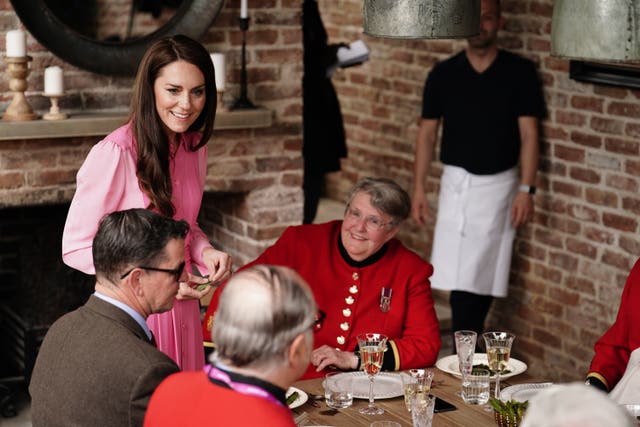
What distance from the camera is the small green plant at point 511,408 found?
2.51 meters

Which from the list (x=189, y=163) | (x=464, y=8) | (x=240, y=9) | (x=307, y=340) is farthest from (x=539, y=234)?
(x=307, y=340)

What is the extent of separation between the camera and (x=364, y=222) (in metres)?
3.30

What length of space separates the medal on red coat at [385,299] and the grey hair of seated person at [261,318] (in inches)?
54.6

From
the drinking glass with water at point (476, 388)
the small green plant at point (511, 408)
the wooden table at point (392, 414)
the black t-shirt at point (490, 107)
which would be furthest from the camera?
the black t-shirt at point (490, 107)

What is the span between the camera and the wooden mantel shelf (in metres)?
3.88

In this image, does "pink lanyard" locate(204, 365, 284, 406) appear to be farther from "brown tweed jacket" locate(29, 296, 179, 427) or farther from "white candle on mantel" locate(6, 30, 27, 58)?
"white candle on mantel" locate(6, 30, 27, 58)

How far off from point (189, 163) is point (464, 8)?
1.03 metres

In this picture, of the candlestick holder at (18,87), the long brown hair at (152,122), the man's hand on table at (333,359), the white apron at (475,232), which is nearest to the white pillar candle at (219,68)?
the candlestick holder at (18,87)

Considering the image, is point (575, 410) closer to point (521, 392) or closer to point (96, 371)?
point (96, 371)

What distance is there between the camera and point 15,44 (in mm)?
3859

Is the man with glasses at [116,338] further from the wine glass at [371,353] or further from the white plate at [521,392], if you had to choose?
the white plate at [521,392]

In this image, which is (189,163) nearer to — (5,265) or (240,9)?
(240,9)

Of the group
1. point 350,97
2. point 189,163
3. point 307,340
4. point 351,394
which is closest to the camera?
point 307,340

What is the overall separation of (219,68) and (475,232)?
4.07 feet
